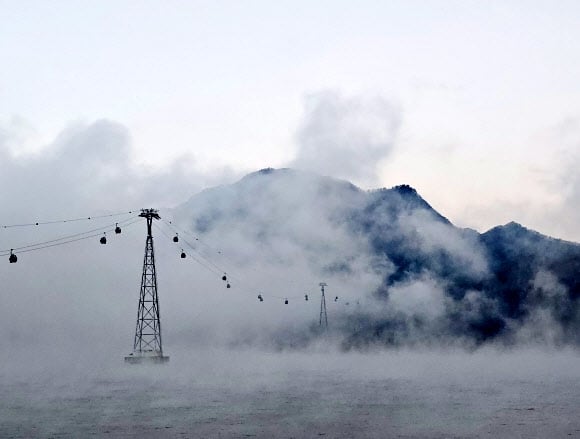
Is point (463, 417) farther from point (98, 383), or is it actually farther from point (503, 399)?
point (98, 383)

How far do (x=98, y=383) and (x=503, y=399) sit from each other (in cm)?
9827

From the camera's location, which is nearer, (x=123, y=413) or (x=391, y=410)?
(x=123, y=413)

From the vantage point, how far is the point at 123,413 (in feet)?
343

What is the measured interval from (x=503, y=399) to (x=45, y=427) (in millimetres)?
Result: 86502

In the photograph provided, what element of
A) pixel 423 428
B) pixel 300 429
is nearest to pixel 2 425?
pixel 300 429

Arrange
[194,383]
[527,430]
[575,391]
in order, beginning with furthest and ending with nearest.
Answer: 1. [194,383]
2. [575,391]
3. [527,430]

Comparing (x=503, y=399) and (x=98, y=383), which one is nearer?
(x=503, y=399)

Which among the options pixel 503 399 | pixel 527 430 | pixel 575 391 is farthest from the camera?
pixel 575 391

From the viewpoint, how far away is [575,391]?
Result: 174 m

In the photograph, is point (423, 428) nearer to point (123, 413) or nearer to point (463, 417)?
point (463, 417)

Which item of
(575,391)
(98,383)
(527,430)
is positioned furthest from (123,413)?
(575,391)

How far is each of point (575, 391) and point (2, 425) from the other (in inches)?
5036

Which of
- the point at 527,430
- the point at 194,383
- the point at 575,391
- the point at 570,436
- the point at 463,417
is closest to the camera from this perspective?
the point at 570,436

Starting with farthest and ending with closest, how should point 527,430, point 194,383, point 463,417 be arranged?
point 194,383 < point 463,417 < point 527,430
